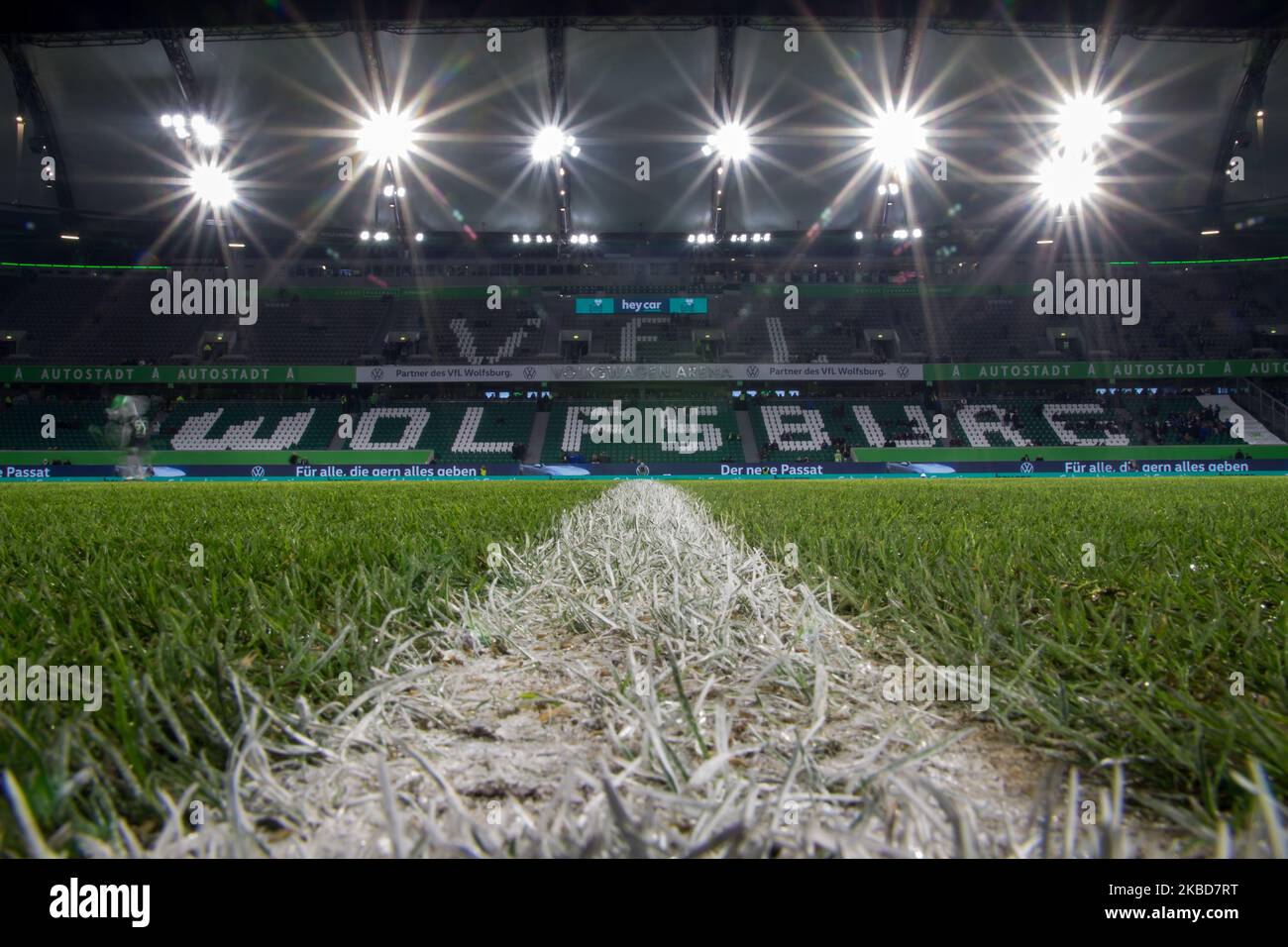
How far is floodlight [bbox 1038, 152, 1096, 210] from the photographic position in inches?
922

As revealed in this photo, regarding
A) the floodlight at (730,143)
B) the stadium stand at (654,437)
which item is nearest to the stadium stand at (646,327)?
the stadium stand at (654,437)

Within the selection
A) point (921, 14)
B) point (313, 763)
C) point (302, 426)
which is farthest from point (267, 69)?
point (313, 763)

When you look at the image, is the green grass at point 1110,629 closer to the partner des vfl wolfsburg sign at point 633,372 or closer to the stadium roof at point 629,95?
the stadium roof at point 629,95

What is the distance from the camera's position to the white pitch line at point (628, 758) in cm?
50

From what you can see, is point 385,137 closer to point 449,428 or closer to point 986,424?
point 449,428

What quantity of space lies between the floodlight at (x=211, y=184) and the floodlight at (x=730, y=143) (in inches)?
717

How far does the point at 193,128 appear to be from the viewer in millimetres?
21562

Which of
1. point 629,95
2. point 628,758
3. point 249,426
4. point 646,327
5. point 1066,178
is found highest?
point 629,95

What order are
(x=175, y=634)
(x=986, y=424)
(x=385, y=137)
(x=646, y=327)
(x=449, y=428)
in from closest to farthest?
(x=175, y=634) < (x=385, y=137) < (x=986, y=424) < (x=449, y=428) < (x=646, y=327)

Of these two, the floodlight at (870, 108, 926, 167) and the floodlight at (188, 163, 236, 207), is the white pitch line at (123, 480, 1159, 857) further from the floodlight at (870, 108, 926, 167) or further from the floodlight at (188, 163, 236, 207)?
the floodlight at (188, 163, 236, 207)

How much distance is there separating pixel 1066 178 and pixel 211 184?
3280 centimetres

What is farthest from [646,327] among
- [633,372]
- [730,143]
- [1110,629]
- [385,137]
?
[1110,629]

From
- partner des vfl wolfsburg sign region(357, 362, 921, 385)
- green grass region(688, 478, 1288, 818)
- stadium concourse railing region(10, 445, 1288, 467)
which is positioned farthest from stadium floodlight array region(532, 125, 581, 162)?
green grass region(688, 478, 1288, 818)
